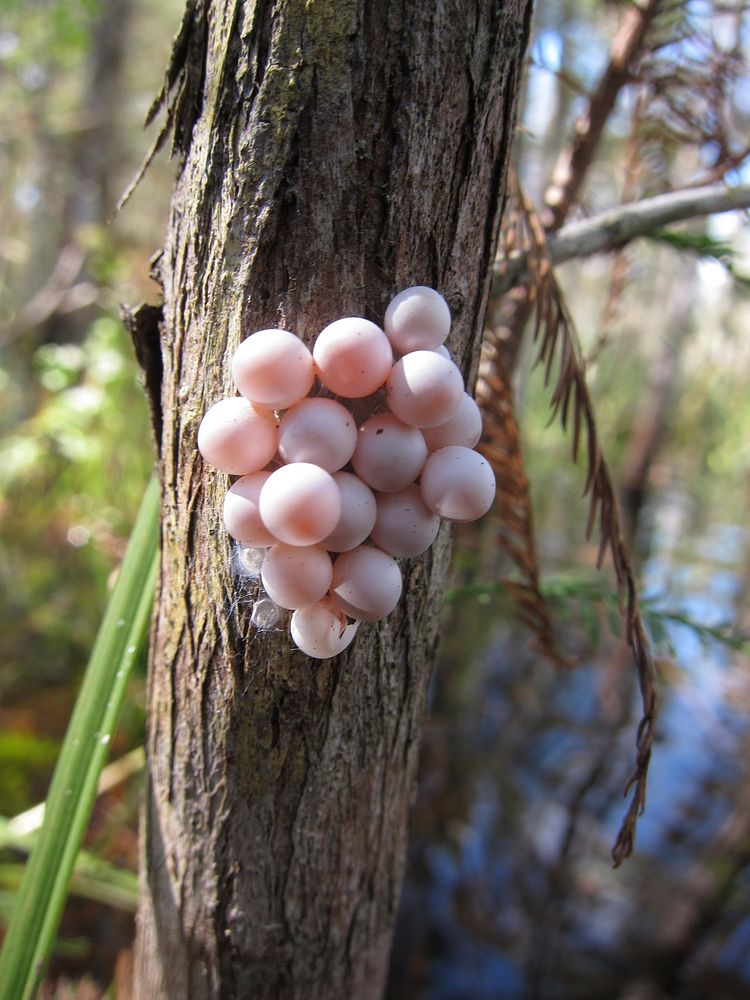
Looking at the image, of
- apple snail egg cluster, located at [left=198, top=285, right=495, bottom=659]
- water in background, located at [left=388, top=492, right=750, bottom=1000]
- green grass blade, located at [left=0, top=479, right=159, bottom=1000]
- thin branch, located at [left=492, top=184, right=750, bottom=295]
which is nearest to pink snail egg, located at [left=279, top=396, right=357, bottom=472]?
apple snail egg cluster, located at [left=198, top=285, right=495, bottom=659]

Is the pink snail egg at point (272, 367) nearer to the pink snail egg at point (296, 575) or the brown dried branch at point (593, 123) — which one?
the pink snail egg at point (296, 575)

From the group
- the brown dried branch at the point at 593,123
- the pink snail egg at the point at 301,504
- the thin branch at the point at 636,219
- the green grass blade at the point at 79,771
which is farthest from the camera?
the brown dried branch at the point at 593,123

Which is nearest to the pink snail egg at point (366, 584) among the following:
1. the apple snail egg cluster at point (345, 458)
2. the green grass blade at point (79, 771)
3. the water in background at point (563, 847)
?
the apple snail egg cluster at point (345, 458)

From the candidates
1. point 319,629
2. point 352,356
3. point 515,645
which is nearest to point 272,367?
point 352,356

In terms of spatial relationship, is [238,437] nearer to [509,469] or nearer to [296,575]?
[296,575]

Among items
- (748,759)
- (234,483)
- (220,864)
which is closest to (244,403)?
(234,483)

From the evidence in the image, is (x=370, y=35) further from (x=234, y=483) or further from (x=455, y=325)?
(x=234, y=483)
